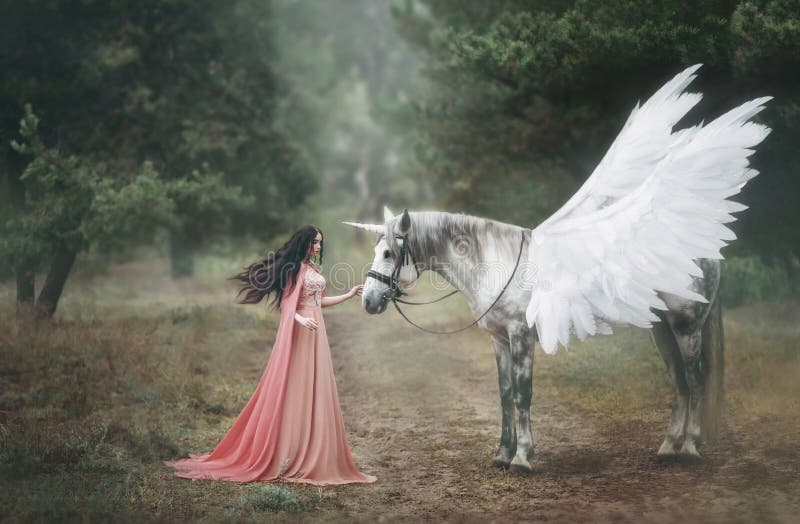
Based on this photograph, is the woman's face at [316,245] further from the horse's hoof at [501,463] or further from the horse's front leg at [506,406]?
the horse's hoof at [501,463]

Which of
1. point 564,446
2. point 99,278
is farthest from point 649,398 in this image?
point 99,278

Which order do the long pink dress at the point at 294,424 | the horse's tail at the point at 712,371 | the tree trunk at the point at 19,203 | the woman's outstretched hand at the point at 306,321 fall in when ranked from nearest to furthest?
1. the long pink dress at the point at 294,424
2. the woman's outstretched hand at the point at 306,321
3. the horse's tail at the point at 712,371
4. the tree trunk at the point at 19,203

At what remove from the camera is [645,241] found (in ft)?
20.5

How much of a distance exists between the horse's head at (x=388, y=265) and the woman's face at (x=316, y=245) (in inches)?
21.1

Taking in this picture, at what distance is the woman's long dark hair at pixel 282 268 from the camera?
6.95 m

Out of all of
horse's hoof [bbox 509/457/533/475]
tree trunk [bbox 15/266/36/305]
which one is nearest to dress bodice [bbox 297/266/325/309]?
horse's hoof [bbox 509/457/533/475]

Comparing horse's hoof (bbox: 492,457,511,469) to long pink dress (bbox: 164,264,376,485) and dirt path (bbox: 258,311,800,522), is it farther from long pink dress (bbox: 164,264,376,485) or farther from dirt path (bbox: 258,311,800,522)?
long pink dress (bbox: 164,264,376,485)

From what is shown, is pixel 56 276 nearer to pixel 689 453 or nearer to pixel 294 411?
pixel 294 411

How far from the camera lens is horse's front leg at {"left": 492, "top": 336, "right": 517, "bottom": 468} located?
703 centimetres

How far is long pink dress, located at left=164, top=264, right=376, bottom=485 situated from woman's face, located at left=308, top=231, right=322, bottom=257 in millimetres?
206

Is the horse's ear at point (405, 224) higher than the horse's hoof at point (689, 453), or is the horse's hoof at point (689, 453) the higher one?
the horse's ear at point (405, 224)

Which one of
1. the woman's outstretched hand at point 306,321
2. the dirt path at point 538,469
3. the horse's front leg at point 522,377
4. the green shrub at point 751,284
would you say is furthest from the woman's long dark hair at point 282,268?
the green shrub at point 751,284

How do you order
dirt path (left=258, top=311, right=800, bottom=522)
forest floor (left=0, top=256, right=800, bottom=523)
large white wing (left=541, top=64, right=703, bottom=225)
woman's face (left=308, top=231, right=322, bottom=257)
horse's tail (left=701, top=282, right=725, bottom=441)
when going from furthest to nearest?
1. horse's tail (left=701, top=282, right=725, bottom=441)
2. woman's face (left=308, top=231, right=322, bottom=257)
3. large white wing (left=541, top=64, right=703, bottom=225)
4. forest floor (left=0, top=256, right=800, bottom=523)
5. dirt path (left=258, top=311, right=800, bottom=522)

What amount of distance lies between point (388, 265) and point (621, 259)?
6.83ft
